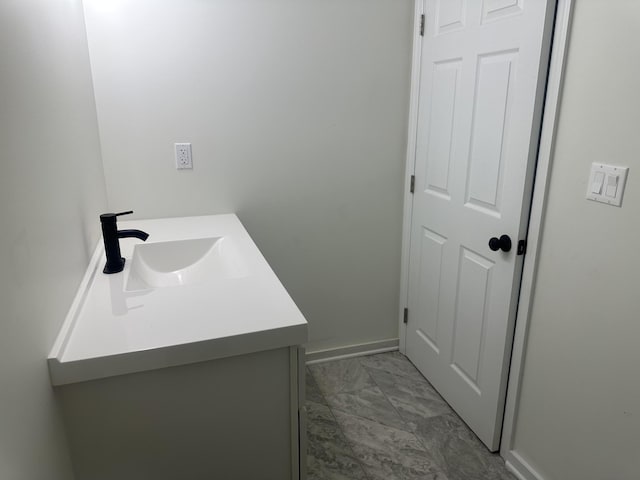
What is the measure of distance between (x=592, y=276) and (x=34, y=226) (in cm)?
148

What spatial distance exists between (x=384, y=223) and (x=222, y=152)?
0.94 metres

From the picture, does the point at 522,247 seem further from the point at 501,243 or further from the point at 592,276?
the point at 592,276

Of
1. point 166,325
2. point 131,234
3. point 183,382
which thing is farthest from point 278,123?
point 183,382

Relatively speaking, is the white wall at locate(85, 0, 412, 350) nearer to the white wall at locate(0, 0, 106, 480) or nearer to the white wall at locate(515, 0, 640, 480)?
the white wall at locate(0, 0, 106, 480)

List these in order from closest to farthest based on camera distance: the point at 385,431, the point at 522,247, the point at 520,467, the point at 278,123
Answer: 1. the point at 522,247
2. the point at 520,467
3. the point at 385,431
4. the point at 278,123

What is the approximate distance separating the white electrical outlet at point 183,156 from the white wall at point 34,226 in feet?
2.13

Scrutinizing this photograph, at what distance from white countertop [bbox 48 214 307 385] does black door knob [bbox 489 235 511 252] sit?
87 centimetres

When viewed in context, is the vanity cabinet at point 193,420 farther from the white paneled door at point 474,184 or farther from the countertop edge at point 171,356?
the white paneled door at point 474,184

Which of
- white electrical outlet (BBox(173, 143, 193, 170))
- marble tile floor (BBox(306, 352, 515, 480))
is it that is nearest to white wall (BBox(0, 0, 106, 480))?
white electrical outlet (BBox(173, 143, 193, 170))

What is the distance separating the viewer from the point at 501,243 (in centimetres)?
171

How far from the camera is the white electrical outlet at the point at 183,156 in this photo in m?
2.07

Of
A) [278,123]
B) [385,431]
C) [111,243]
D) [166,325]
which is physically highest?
[278,123]

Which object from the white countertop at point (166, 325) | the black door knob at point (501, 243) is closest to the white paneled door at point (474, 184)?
the black door knob at point (501, 243)

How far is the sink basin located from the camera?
1700mm
